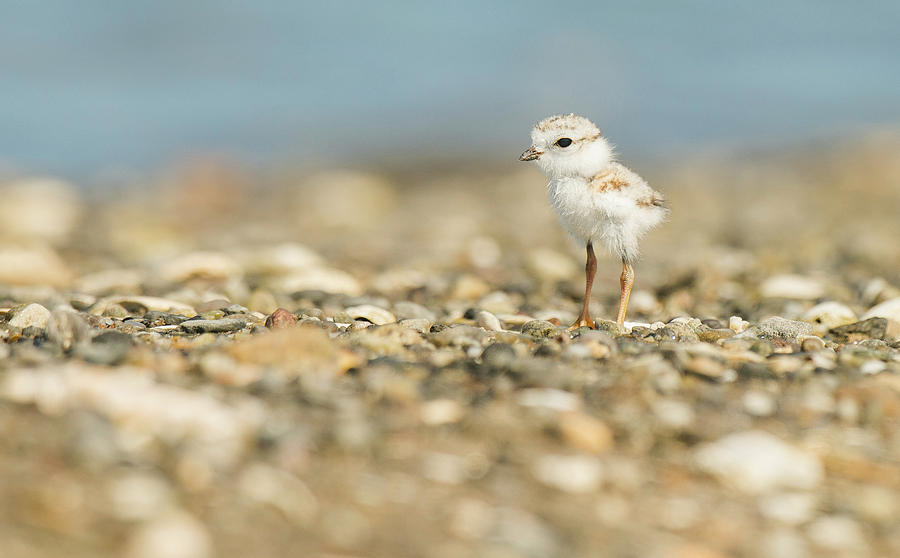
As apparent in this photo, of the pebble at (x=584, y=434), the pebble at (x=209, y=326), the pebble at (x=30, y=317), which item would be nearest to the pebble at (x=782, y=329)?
the pebble at (x=584, y=434)

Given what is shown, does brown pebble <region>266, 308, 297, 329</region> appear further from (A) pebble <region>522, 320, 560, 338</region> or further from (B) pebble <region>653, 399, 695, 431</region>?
(B) pebble <region>653, 399, 695, 431</region>

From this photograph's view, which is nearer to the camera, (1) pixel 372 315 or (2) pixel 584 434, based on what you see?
(2) pixel 584 434

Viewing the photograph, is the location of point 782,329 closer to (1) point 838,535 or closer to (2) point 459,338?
(2) point 459,338

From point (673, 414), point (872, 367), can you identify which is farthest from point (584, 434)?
point (872, 367)

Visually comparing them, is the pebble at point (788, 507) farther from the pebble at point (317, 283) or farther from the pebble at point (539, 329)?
the pebble at point (317, 283)

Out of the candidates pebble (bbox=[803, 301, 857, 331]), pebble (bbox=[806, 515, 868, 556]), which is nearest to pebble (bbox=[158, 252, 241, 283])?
pebble (bbox=[803, 301, 857, 331])

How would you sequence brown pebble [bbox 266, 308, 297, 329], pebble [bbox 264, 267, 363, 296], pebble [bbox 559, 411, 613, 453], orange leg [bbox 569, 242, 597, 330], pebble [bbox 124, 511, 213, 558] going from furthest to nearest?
1. pebble [bbox 264, 267, 363, 296]
2. orange leg [bbox 569, 242, 597, 330]
3. brown pebble [bbox 266, 308, 297, 329]
4. pebble [bbox 559, 411, 613, 453]
5. pebble [bbox 124, 511, 213, 558]

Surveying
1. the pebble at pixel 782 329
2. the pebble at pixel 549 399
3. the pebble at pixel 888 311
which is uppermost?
the pebble at pixel 888 311
